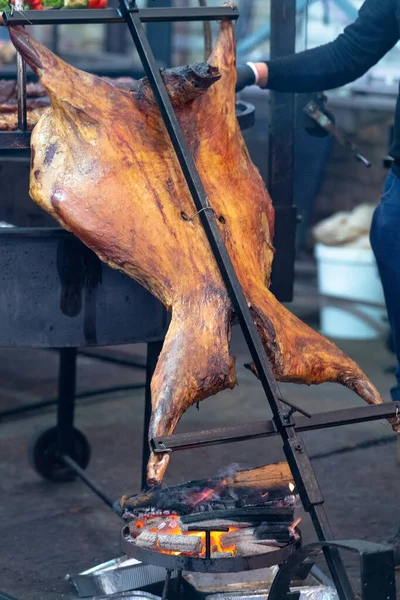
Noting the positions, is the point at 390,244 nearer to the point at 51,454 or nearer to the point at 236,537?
the point at 236,537

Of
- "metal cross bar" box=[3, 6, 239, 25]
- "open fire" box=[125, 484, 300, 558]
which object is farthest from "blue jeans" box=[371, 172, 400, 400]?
"open fire" box=[125, 484, 300, 558]

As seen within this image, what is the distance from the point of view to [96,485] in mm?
3551

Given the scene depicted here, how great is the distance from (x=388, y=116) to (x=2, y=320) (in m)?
5.01

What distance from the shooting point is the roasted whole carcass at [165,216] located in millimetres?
2354

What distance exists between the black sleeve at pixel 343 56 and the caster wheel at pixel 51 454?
1.76 meters

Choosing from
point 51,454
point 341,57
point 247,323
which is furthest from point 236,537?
point 341,57

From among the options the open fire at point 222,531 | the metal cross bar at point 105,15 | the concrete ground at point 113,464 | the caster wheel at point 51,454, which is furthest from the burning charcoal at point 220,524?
the caster wheel at point 51,454

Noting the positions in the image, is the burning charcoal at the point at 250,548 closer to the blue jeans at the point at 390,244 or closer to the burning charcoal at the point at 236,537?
the burning charcoal at the point at 236,537

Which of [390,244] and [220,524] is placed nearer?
[220,524]

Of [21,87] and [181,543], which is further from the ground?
[21,87]

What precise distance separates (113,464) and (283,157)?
1.63 meters

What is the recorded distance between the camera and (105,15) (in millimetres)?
2602

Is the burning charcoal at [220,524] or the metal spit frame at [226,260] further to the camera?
the burning charcoal at [220,524]

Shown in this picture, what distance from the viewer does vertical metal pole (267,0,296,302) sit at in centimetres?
375
